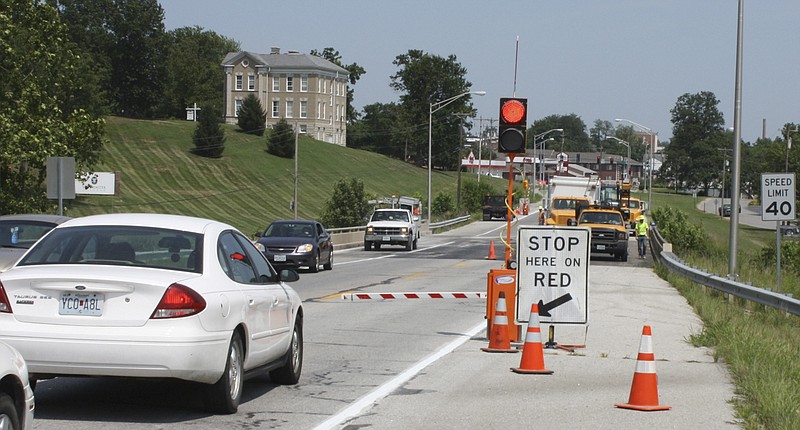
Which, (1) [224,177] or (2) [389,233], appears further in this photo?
(1) [224,177]

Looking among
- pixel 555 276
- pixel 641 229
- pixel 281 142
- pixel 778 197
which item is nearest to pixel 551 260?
pixel 555 276

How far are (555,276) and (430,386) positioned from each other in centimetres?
381

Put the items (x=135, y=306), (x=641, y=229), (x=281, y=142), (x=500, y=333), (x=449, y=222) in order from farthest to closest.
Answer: (x=281, y=142), (x=449, y=222), (x=641, y=229), (x=500, y=333), (x=135, y=306)

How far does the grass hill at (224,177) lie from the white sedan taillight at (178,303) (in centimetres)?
7012

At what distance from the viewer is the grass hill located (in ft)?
297

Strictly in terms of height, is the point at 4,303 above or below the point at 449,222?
above

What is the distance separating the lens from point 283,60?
474 ft

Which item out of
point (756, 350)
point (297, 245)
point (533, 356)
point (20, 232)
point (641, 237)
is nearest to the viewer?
point (533, 356)

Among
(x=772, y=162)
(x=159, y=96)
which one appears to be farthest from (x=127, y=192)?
(x=772, y=162)

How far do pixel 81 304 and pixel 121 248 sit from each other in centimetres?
79

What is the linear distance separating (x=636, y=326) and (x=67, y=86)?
26.4 metres

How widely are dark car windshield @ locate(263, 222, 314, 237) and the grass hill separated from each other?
44254mm

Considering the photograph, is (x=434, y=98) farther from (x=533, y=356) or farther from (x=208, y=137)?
(x=533, y=356)

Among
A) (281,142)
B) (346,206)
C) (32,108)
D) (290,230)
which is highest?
(281,142)
